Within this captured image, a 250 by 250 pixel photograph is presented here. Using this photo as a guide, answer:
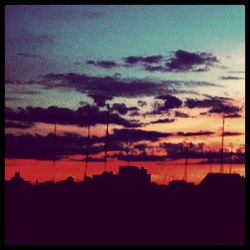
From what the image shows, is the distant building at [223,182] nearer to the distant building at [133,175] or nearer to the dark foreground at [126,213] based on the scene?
the dark foreground at [126,213]

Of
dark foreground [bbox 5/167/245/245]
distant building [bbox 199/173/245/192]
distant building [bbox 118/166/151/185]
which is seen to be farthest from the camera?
distant building [bbox 118/166/151/185]

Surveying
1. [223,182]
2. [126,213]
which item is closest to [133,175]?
[223,182]

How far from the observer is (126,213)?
27453mm

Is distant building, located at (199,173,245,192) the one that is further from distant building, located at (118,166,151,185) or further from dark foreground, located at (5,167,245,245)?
distant building, located at (118,166,151,185)

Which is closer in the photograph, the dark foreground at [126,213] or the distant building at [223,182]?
the dark foreground at [126,213]

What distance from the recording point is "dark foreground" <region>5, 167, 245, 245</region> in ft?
58.9

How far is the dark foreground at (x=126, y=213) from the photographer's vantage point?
706 inches

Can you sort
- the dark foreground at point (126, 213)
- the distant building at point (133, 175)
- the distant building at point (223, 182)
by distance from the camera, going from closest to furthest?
the dark foreground at point (126, 213)
the distant building at point (223, 182)
the distant building at point (133, 175)

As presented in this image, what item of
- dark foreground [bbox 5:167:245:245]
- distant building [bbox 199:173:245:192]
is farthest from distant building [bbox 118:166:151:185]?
distant building [bbox 199:173:245:192]

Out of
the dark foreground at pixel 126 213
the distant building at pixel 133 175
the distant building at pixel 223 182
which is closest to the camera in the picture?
the dark foreground at pixel 126 213

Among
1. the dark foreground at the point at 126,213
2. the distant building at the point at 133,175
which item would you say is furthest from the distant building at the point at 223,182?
the distant building at the point at 133,175
